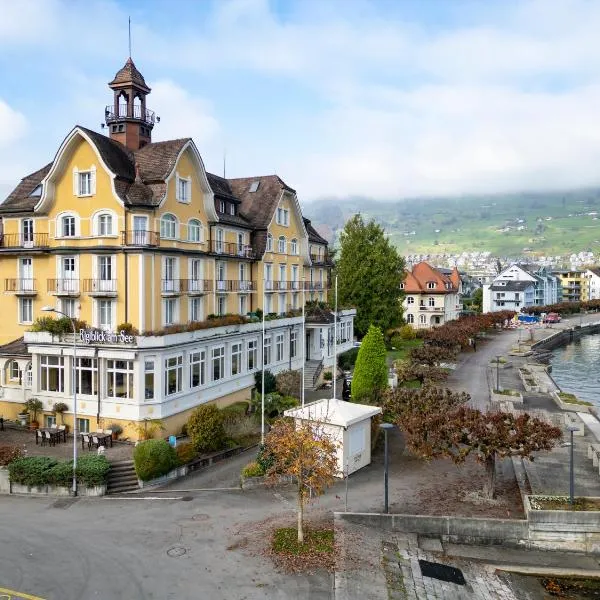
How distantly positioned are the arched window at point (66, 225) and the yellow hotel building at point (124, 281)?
0.27ft

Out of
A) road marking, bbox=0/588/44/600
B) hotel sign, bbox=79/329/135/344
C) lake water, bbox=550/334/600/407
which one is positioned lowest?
lake water, bbox=550/334/600/407

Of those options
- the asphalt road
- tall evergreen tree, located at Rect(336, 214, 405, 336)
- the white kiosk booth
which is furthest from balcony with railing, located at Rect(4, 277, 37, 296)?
tall evergreen tree, located at Rect(336, 214, 405, 336)

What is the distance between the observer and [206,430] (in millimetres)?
29922

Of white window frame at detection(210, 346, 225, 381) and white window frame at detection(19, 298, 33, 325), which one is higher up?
white window frame at detection(19, 298, 33, 325)

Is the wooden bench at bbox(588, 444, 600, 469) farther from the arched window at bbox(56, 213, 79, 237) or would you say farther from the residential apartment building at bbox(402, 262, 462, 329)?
the residential apartment building at bbox(402, 262, 462, 329)

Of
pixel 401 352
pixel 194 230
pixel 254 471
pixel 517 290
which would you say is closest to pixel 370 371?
pixel 254 471

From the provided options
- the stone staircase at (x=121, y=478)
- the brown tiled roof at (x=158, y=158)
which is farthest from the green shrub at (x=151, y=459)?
the brown tiled roof at (x=158, y=158)

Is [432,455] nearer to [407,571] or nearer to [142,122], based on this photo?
[407,571]

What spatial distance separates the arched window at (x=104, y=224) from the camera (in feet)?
106

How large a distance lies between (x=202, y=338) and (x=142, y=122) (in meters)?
15.2

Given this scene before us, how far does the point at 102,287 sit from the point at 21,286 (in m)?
6.94

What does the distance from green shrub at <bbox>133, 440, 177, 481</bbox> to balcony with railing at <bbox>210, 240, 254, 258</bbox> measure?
15.4 metres

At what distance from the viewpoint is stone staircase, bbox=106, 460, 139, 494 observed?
1019 inches

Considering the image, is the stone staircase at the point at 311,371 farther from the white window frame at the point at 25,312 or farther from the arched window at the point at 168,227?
the white window frame at the point at 25,312
